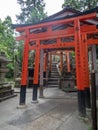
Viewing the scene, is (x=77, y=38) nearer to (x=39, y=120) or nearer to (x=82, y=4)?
(x=39, y=120)

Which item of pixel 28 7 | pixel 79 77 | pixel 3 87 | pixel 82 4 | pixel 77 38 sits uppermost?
pixel 28 7

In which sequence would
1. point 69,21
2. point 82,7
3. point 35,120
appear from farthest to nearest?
point 82,7, point 69,21, point 35,120

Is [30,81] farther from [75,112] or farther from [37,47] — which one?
[75,112]

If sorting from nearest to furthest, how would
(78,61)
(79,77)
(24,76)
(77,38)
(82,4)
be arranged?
1. (79,77)
2. (78,61)
3. (77,38)
4. (24,76)
5. (82,4)

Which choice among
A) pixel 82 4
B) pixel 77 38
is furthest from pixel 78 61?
pixel 82 4

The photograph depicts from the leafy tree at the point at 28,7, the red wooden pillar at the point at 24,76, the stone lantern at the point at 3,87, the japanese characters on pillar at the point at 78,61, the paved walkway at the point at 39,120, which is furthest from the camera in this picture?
the leafy tree at the point at 28,7

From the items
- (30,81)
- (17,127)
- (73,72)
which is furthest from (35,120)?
(73,72)

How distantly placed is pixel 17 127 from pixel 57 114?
5.23 ft

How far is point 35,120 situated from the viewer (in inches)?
180

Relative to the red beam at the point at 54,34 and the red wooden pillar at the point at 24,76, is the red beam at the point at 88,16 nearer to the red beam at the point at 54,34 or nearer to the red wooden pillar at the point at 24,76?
the red beam at the point at 54,34

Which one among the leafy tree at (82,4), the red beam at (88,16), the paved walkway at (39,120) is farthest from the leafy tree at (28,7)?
the paved walkway at (39,120)

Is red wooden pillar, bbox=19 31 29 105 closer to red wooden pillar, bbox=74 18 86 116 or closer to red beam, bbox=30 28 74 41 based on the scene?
red beam, bbox=30 28 74 41

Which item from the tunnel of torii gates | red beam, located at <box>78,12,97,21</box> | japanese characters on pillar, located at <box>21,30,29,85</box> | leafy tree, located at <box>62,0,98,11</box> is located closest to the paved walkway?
the tunnel of torii gates

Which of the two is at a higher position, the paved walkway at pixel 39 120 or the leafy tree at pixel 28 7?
the leafy tree at pixel 28 7
